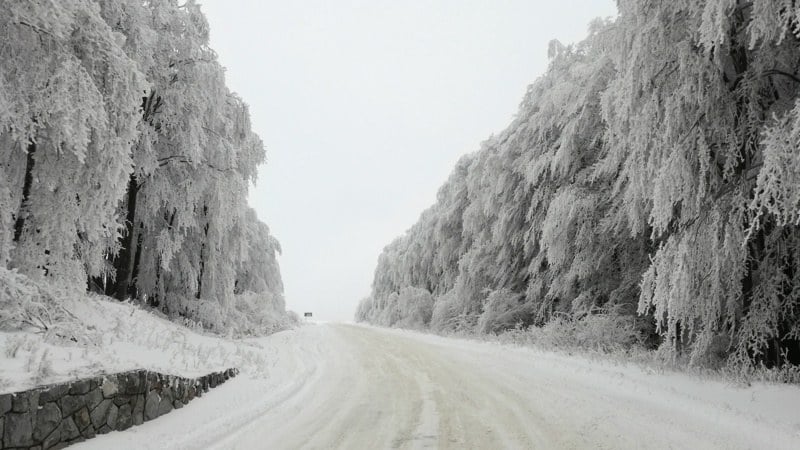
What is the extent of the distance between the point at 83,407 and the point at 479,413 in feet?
13.3

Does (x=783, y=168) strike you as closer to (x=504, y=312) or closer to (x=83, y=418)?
(x=83, y=418)

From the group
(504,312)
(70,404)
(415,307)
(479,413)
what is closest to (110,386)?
(70,404)

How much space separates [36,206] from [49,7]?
2.74 m

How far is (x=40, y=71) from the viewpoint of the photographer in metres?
6.36

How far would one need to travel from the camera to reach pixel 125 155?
23.6ft

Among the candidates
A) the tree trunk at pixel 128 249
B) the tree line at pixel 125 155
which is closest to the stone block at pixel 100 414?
the tree line at pixel 125 155

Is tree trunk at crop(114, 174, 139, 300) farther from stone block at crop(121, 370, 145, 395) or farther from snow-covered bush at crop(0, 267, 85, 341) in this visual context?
stone block at crop(121, 370, 145, 395)

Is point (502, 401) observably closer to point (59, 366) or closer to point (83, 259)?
point (59, 366)

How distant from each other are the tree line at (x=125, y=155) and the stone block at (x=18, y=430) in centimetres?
361

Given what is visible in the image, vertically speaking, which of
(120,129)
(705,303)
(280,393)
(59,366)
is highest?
(120,129)

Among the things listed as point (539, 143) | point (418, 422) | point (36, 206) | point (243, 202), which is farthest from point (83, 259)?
point (539, 143)

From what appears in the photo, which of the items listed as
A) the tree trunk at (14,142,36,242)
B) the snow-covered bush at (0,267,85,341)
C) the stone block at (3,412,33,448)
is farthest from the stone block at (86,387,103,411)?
the tree trunk at (14,142,36,242)

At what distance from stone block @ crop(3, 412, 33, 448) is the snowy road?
23.4 inches

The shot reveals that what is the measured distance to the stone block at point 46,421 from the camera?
3650 mm
